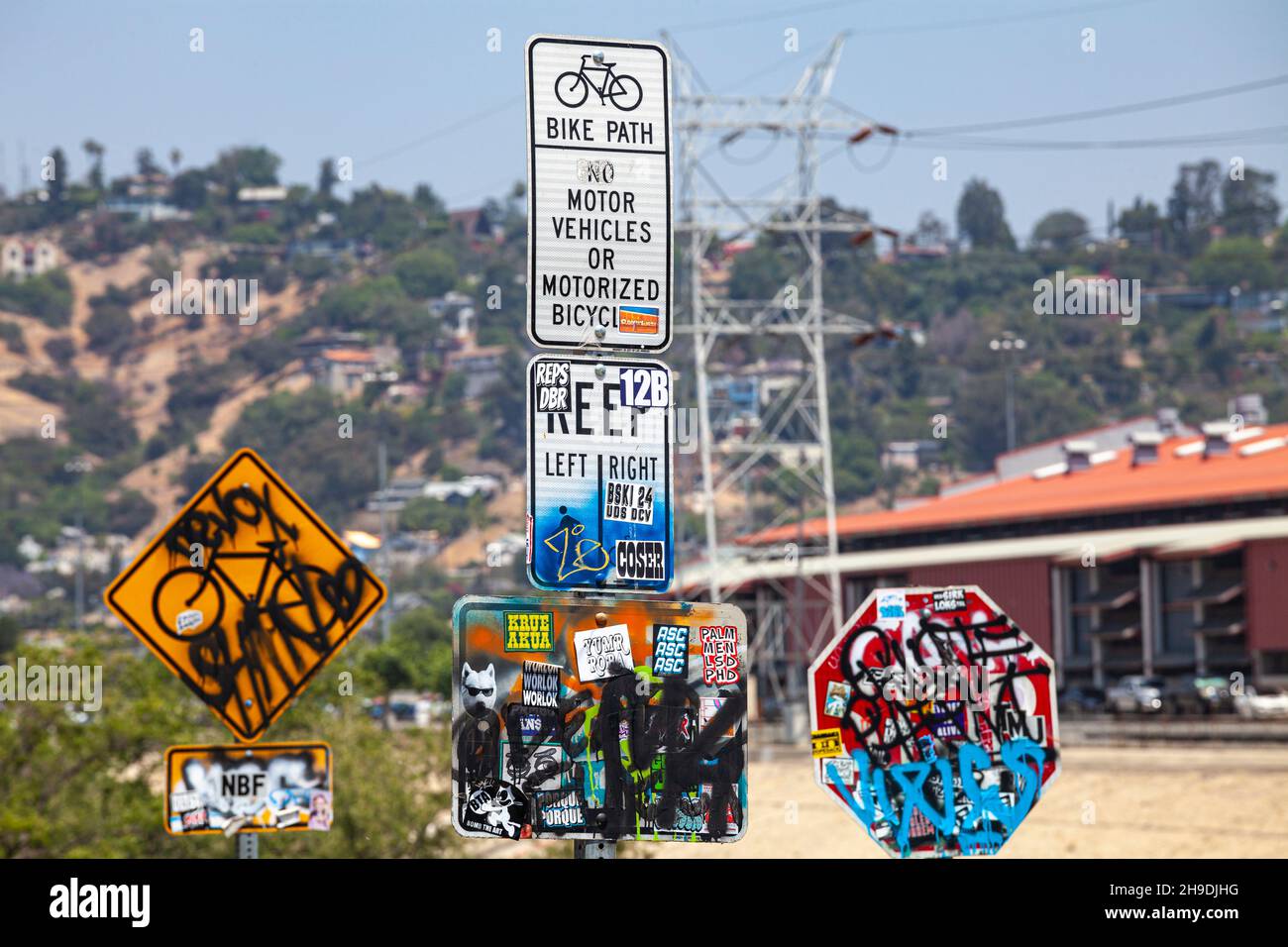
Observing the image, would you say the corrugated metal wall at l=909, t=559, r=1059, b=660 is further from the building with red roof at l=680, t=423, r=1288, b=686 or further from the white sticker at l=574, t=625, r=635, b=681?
the white sticker at l=574, t=625, r=635, b=681

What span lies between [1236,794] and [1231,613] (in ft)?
103

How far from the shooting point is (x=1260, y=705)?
5756cm

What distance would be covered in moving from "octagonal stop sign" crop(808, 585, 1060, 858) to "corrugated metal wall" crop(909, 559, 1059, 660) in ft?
217

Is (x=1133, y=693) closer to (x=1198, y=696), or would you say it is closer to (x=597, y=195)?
(x=1198, y=696)

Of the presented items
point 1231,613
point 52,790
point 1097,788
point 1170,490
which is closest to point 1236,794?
point 1097,788

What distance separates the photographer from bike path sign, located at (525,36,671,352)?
562 centimetres

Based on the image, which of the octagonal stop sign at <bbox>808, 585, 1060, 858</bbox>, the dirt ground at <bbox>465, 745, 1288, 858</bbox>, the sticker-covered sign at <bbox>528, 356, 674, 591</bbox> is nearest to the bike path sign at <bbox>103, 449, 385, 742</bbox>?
the octagonal stop sign at <bbox>808, 585, 1060, 858</bbox>

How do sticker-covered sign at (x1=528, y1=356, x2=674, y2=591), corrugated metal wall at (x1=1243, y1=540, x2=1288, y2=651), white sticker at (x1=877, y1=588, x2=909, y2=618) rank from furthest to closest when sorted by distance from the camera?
1. corrugated metal wall at (x1=1243, y1=540, x2=1288, y2=651)
2. white sticker at (x1=877, y1=588, x2=909, y2=618)
3. sticker-covered sign at (x1=528, y1=356, x2=674, y2=591)

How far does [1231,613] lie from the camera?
2635 inches

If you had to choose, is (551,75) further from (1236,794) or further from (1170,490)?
(1170,490)

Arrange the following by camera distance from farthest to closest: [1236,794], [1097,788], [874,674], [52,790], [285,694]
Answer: [1097,788]
[1236,794]
[52,790]
[285,694]
[874,674]

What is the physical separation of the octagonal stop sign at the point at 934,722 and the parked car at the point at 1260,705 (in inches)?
2000

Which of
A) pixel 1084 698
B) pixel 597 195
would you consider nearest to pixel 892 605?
pixel 597 195

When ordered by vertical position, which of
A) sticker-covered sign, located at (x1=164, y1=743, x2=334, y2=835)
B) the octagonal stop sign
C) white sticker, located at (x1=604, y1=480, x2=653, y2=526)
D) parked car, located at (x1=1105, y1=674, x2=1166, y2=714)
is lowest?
parked car, located at (x1=1105, y1=674, x2=1166, y2=714)
